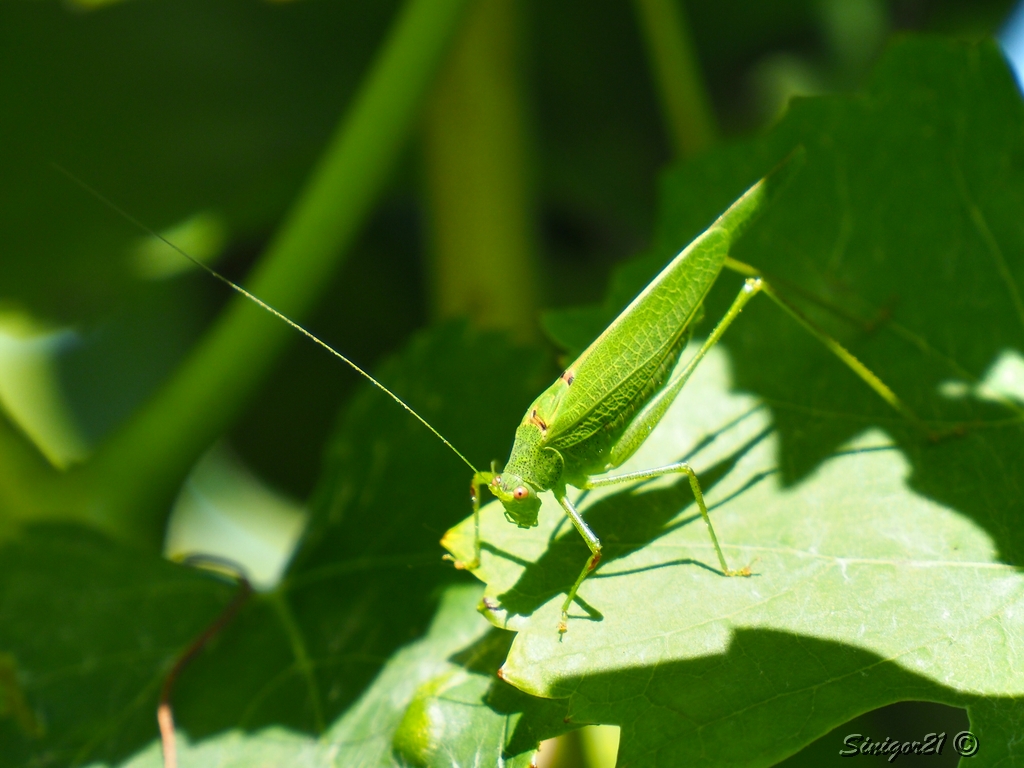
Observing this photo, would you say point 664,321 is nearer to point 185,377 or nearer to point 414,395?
point 414,395

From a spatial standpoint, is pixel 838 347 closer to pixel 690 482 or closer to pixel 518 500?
pixel 690 482

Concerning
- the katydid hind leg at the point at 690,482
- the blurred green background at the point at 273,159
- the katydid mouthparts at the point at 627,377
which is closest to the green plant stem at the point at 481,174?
the blurred green background at the point at 273,159

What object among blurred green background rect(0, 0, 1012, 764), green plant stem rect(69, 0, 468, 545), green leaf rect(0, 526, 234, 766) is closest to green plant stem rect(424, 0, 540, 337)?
blurred green background rect(0, 0, 1012, 764)

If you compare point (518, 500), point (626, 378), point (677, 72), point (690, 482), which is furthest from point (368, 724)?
point (677, 72)
